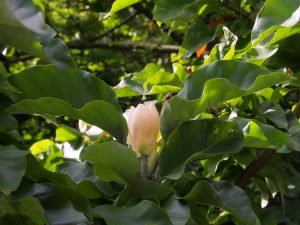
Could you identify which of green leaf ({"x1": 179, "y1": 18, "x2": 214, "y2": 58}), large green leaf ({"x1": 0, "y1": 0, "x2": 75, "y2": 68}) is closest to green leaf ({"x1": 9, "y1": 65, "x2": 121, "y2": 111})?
large green leaf ({"x1": 0, "y1": 0, "x2": 75, "y2": 68})

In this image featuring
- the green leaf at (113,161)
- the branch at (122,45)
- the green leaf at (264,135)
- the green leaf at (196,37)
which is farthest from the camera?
the branch at (122,45)

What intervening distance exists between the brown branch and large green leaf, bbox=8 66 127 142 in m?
0.42

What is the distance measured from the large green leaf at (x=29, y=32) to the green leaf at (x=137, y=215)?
0.25 meters

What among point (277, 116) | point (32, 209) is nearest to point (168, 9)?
point (277, 116)

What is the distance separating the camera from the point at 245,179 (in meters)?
1.40

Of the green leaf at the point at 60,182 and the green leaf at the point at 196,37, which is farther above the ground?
the green leaf at the point at 60,182

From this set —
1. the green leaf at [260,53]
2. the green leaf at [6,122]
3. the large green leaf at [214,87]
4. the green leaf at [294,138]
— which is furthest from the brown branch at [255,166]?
the green leaf at [6,122]

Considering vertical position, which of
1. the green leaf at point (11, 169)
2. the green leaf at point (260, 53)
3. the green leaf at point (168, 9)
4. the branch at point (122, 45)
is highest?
the green leaf at point (11, 169)

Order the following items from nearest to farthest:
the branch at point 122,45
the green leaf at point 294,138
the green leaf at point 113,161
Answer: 1. the green leaf at point 113,161
2. the green leaf at point 294,138
3. the branch at point 122,45

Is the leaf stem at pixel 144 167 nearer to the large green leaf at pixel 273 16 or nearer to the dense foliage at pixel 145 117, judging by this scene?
the dense foliage at pixel 145 117

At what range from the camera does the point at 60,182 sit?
0.97 metres

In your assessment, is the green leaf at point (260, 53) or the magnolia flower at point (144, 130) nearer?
the magnolia flower at point (144, 130)

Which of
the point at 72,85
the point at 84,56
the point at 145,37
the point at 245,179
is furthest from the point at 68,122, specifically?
the point at 72,85

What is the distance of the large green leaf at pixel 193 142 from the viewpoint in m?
1.06
